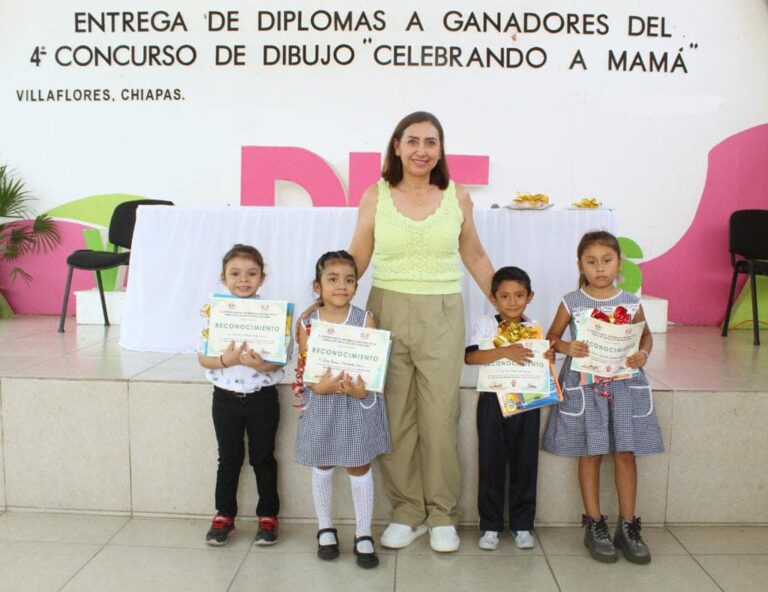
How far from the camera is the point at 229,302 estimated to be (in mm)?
2209

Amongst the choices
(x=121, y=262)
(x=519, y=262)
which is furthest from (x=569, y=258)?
(x=121, y=262)

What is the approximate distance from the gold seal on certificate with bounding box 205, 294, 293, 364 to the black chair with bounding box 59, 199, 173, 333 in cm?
264

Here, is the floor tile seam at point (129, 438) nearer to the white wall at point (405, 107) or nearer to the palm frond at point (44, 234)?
the white wall at point (405, 107)

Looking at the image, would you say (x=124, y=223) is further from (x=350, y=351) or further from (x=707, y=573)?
(x=707, y=573)

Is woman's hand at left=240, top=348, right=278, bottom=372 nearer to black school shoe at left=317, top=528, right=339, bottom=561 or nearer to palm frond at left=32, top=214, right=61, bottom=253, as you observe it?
black school shoe at left=317, top=528, right=339, bottom=561

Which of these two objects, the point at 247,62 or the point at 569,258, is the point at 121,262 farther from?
the point at 569,258

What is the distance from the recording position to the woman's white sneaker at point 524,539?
229 centimetres

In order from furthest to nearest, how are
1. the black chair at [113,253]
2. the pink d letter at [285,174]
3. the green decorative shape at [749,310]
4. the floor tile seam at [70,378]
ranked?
the pink d letter at [285,174], the green decorative shape at [749,310], the black chair at [113,253], the floor tile seam at [70,378]

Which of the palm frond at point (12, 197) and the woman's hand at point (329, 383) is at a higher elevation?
the palm frond at point (12, 197)

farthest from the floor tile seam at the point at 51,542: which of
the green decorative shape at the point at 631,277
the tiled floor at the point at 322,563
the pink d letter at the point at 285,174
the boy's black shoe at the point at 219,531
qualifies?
the green decorative shape at the point at 631,277

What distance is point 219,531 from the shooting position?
2.30 meters

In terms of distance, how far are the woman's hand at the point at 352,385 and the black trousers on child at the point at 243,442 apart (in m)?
0.37

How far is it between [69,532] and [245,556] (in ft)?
2.29

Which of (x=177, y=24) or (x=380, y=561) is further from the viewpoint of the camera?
(x=177, y=24)
